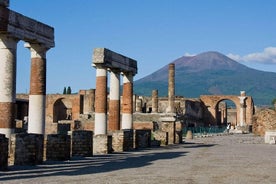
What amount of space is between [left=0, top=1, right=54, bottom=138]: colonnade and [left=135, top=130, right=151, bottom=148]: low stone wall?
660 centimetres

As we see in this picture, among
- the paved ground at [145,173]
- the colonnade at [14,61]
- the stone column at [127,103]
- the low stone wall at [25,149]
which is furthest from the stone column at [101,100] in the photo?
the low stone wall at [25,149]

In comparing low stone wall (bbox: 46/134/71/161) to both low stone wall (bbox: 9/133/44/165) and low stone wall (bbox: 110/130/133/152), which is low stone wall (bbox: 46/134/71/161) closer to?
low stone wall (bbox: 9/133/44/165)

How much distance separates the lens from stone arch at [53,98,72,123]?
56428mm

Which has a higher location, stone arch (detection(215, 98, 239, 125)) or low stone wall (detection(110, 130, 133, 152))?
stone arch (detection(215, 98, 239, 125))

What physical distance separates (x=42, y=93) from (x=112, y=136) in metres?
4.65

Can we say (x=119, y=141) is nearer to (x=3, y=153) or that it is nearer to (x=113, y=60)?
(x=113, y=60)

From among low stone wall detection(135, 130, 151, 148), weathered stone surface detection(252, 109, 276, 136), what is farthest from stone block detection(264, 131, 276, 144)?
low stone wall detection(135, 130, 151, 148)

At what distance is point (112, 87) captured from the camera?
23.6 meters

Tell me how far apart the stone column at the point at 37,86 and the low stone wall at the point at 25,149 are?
3102 millimetres

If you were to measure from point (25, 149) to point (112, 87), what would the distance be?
1041cm

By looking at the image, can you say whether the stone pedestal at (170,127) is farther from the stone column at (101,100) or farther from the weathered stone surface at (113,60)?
the stone column at (101,100)

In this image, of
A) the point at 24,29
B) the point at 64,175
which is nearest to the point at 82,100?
the point at 24,29

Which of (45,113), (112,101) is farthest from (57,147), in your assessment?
(112,101)

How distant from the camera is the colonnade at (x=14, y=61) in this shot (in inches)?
581
